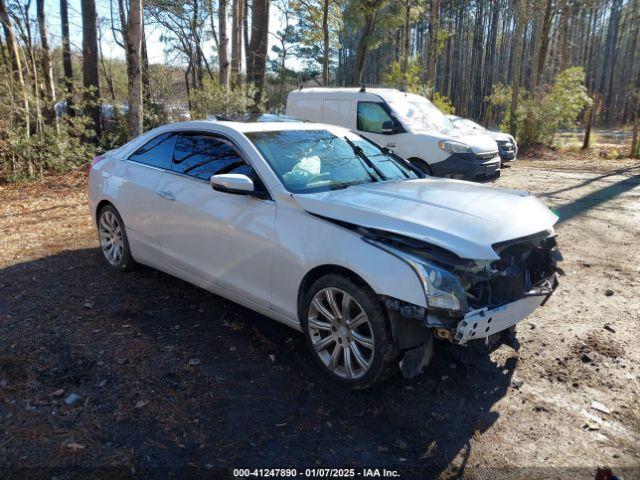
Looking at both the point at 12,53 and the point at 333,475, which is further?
the point at 12,53

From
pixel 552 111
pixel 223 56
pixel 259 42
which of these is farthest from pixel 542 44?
pixel 223 56

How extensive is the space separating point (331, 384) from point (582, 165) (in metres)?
14.2

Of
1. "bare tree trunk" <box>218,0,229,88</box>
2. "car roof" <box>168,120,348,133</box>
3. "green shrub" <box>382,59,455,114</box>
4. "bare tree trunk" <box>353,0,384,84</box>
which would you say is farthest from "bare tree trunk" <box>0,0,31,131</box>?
"bare tree trunk" <box>353,0,384,84</box>

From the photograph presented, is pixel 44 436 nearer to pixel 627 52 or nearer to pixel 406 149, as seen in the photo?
pixel 406 149

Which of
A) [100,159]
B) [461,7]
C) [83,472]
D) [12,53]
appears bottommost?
[83,472]

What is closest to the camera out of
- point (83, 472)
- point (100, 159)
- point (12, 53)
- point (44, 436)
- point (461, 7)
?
point (83, 472)

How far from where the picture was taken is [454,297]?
2.91m

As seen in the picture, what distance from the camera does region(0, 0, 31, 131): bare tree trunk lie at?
34.7ft

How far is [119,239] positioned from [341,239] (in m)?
3.14

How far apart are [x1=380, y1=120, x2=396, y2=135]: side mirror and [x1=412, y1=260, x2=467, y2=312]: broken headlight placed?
299 inches

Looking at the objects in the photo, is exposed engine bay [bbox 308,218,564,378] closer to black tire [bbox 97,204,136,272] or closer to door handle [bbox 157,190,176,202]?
door handle [bbox 157,190,176,202]

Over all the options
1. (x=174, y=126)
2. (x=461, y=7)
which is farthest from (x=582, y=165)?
(x=461, y=7)

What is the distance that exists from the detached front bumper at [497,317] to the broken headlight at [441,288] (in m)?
0.10

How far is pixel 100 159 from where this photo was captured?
5727mm
